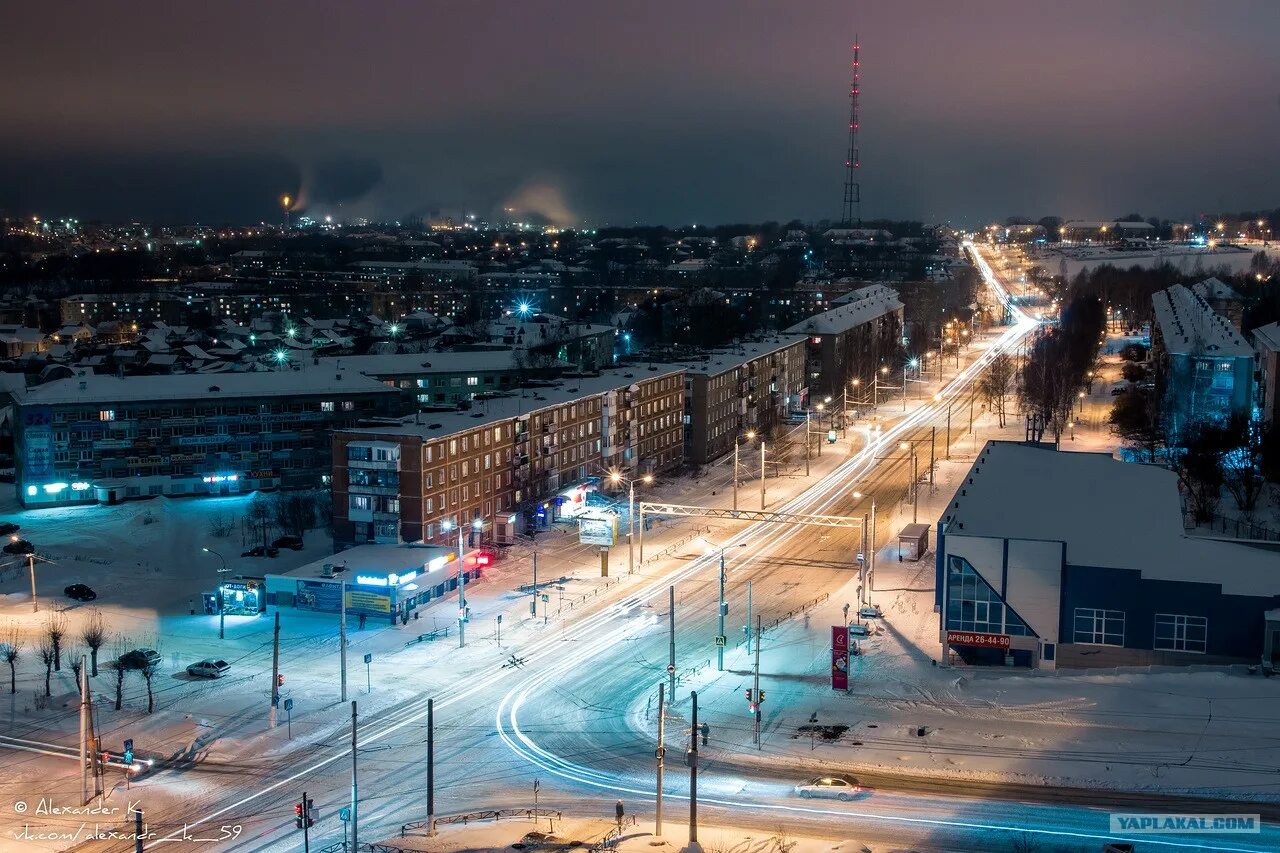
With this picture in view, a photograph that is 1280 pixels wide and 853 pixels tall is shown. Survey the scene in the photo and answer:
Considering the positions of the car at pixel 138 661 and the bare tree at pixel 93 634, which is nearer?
the bare tree at pixel 93 634

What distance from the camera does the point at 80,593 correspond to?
31594 mm

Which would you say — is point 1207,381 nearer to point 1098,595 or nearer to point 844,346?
point 844,346

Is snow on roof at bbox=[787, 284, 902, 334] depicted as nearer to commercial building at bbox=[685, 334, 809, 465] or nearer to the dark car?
commercial building at bbox=[685, 334, 809, 465]

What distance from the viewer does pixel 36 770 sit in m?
21.2

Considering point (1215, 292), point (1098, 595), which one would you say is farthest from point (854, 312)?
point (1098, 595)

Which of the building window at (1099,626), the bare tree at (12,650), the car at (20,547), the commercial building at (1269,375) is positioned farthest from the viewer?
the commercial building at (1269,375)

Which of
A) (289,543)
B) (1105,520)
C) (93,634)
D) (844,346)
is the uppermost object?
(844,346)

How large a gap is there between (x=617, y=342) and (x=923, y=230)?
114 m

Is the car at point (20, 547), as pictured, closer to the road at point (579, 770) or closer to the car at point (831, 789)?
the road at point (579, 770)

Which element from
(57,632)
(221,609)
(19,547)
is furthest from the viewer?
(19,547)

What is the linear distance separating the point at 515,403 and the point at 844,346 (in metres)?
31.8

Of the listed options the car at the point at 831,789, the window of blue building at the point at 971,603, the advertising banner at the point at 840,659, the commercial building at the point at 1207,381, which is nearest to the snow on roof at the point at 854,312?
the commercial building at the point at 1207,381

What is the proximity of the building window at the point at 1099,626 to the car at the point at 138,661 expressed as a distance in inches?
726

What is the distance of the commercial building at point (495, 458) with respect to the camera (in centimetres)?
3484
